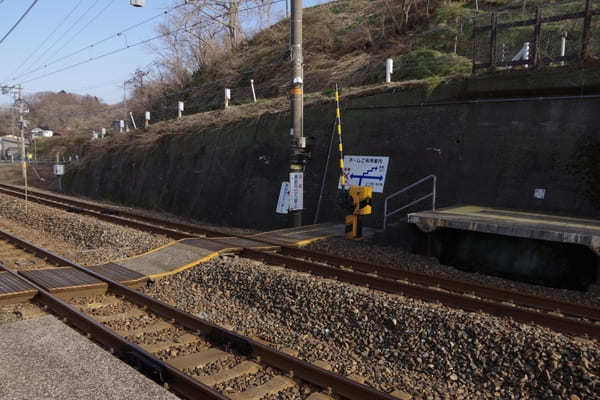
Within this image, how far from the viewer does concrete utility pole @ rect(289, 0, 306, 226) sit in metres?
12.8

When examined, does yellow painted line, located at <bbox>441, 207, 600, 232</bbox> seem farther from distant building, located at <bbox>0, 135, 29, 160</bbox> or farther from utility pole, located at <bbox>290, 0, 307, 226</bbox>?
distant building, located at <bbox>0, 135, 29, 160</bbox>

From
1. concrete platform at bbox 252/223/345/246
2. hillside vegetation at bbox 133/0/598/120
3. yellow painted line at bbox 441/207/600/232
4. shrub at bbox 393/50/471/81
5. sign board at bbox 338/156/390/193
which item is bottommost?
concrete platform at bbox 252/223/345/246

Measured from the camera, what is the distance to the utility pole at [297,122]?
507 inches

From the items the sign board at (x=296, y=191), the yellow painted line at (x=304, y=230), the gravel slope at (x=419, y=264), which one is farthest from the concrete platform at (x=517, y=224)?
the sign board at (x=296, y=191)

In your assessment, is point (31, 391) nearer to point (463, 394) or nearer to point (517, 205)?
point (463, 394)

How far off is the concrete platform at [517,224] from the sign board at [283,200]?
19.3 feet

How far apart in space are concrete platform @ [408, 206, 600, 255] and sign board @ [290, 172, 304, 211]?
4.64 m

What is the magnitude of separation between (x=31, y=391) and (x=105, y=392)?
662 millimetres

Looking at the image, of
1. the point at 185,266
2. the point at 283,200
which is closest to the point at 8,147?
the point at 283,200

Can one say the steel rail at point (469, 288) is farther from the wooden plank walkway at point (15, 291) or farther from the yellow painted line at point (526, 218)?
the wooden plank walkway at point (15, 291)

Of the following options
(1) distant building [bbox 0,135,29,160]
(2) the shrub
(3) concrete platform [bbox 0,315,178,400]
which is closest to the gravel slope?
(3) concrete platform [bbox 0,315,178,400]

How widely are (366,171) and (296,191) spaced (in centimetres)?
211

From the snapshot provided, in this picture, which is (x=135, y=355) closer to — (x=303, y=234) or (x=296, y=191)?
(x=303, y=234)

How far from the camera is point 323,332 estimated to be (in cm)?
611
